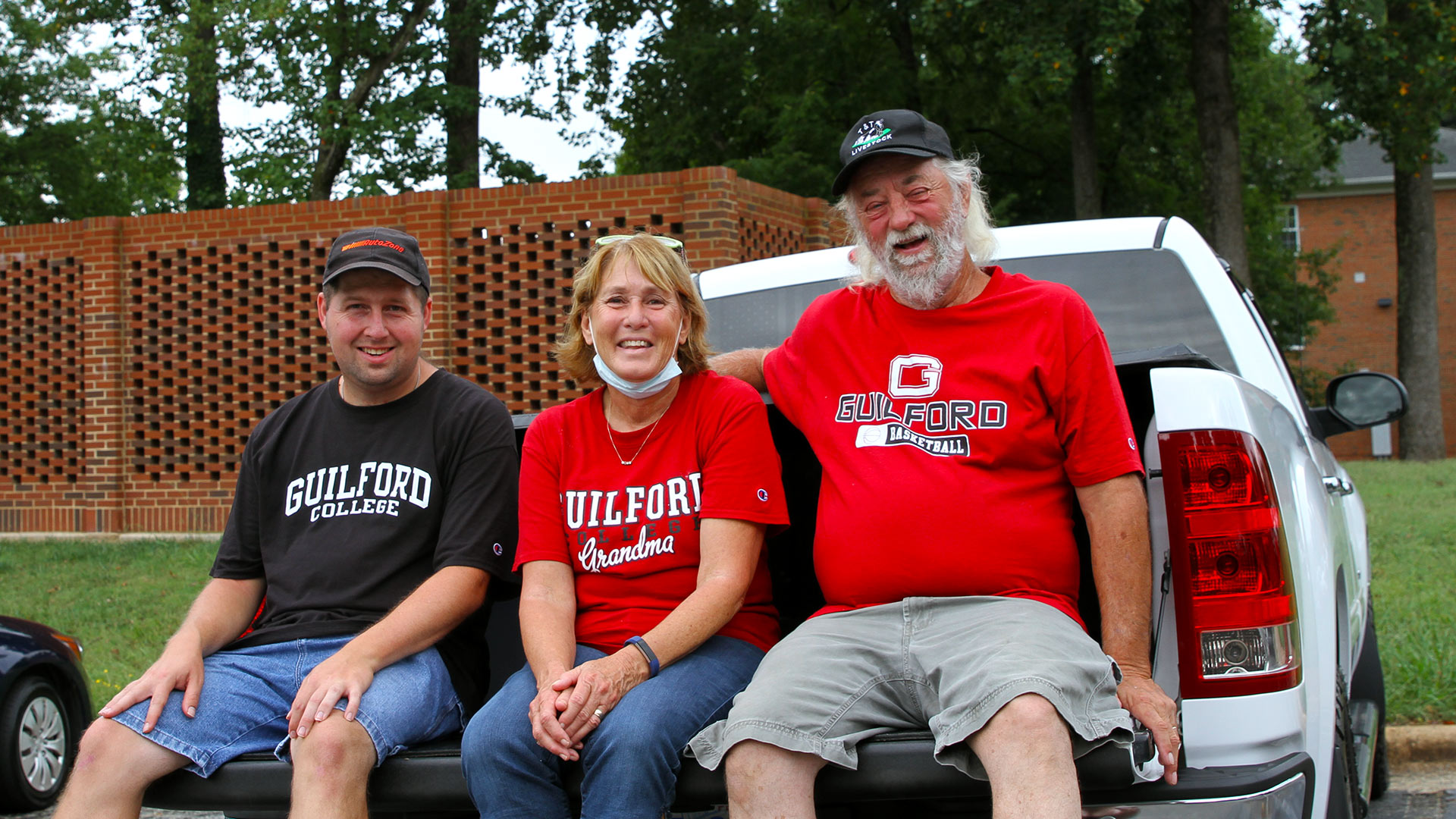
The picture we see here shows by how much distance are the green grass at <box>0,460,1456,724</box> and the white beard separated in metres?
3.29

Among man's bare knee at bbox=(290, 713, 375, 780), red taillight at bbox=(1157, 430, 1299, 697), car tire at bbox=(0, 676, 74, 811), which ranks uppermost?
red taillight at bbox=(1157, 430, 1299, 697)

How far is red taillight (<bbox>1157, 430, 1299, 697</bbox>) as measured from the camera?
7.35 feet

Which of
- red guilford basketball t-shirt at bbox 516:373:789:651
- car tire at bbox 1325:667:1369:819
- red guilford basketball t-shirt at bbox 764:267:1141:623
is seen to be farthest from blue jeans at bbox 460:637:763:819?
car tire at bbox 1325:667:1369:819

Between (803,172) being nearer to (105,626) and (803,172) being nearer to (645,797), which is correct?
(105,626)

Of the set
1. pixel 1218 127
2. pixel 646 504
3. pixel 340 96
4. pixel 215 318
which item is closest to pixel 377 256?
pixel 646 504

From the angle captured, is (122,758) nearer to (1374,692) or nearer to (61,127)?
(1374,692)

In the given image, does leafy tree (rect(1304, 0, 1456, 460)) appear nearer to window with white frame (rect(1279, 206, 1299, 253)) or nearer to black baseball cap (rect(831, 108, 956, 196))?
window with white frame (rect(1279, 206, 1299, 253))

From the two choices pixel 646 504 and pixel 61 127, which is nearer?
pixel 646 504

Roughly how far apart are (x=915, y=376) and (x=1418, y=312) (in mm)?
24246

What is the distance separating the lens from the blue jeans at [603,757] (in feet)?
7.78

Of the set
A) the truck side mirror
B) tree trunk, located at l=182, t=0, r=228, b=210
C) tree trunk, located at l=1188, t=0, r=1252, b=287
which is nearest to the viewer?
the truck side mirror

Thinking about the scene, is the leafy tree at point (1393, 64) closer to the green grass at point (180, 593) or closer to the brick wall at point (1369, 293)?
the green grass at point (180, 593)

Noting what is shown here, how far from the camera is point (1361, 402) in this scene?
444 cm

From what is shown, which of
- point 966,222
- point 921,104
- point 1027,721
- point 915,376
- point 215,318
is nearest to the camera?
point 1027,721
